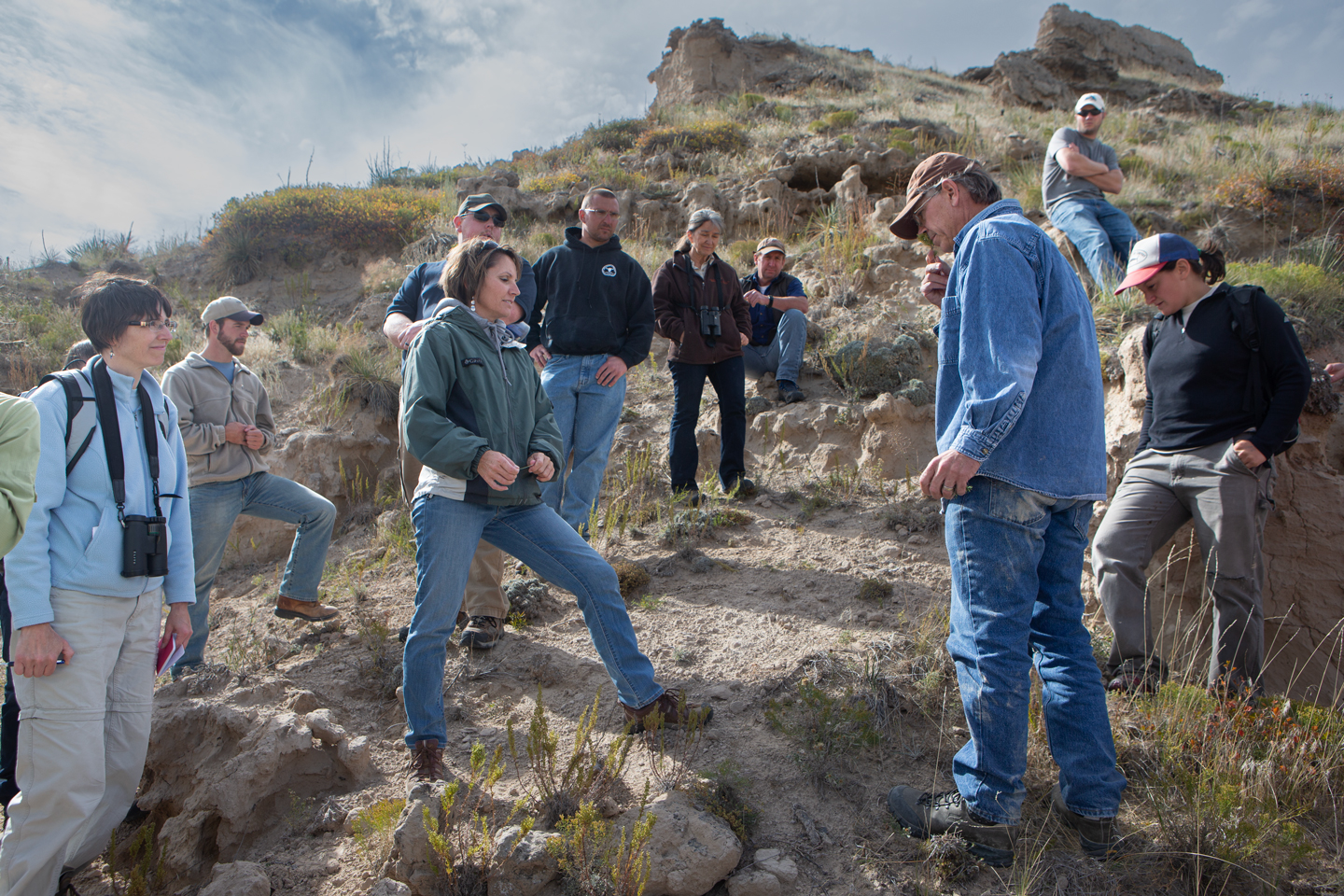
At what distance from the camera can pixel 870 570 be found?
4840 millimetres

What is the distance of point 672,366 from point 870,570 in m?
2.14

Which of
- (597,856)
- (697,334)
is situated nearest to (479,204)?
(697,334)

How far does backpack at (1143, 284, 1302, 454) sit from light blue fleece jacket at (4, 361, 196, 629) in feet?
15.5

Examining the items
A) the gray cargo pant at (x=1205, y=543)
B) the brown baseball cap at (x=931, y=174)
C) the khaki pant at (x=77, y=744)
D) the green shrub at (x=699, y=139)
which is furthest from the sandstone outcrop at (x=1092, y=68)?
the khaki pant at (x=77, y=744)

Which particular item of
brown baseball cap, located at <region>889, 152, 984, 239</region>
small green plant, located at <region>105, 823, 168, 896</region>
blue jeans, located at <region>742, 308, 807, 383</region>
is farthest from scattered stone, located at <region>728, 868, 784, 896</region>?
blue jeans, located at <region>742, 308, 807, 383</region>

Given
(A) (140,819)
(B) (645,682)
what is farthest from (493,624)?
(A) (140,819)

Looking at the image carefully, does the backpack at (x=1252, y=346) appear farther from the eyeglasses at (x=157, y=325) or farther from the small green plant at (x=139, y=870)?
the small green plant at (x=139, y=870)

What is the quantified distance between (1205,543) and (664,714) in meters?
2.64

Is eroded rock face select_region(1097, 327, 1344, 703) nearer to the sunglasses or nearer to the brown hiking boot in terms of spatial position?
the brown hiking boot

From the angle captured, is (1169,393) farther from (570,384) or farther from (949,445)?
(570,384)

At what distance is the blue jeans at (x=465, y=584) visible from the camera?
2779 mm

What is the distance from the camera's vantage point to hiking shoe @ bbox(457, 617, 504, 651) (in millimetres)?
4031

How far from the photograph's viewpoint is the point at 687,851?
2.43 m

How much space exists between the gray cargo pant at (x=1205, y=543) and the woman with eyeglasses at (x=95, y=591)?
4.11 meters
